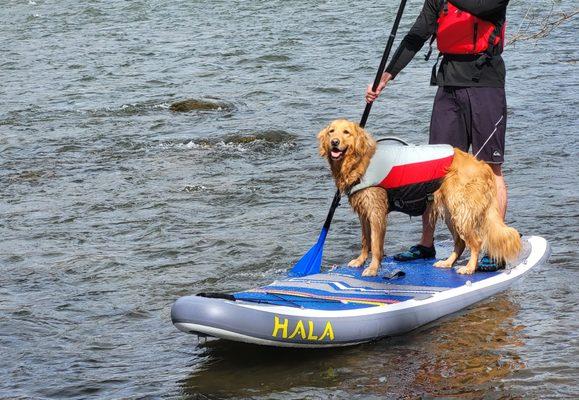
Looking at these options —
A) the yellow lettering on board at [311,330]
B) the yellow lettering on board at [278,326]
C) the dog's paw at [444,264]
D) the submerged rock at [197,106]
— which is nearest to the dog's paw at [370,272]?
the dog's paw at [444,264]

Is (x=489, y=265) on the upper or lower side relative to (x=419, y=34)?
lower

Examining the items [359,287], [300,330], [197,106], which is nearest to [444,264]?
[359,287]

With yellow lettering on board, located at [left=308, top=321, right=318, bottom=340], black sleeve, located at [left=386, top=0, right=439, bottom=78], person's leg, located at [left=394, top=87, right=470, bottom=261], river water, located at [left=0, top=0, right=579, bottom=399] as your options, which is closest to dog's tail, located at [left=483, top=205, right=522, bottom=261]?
river water, located at [left=0, top=0, right=579, bottom=399]

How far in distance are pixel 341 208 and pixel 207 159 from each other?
2.70m

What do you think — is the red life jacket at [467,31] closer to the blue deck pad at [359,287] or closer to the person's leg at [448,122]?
the person's leg at [448,122]

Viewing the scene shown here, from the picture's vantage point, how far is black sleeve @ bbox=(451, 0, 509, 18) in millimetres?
6738

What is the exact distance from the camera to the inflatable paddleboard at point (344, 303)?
19.1 feet

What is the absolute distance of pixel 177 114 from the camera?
14930 millimetres

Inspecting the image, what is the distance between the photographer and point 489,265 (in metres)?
7.34

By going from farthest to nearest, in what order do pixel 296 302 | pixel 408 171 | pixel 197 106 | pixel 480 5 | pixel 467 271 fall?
pixel 197 106, pixel 467 271, pixel 408 171, pixel 480 5, pixel 296 302

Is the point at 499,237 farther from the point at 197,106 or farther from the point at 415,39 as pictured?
the point at 197,106

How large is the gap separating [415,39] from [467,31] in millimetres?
408

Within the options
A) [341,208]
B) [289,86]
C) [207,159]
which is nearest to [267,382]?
[341,208]

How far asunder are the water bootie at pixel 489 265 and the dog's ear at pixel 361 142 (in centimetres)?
124
